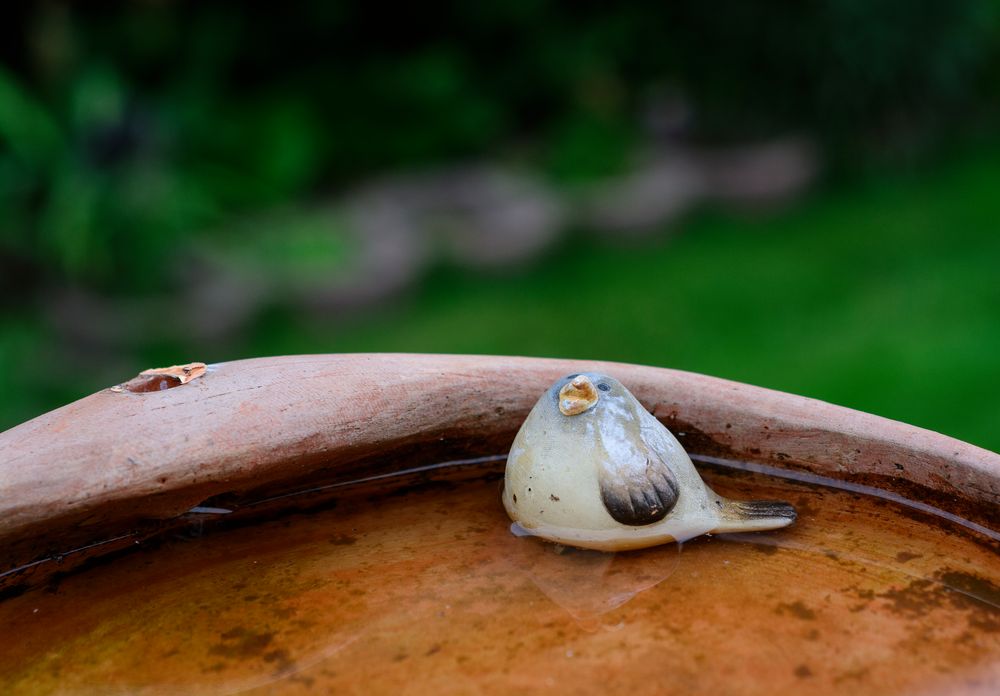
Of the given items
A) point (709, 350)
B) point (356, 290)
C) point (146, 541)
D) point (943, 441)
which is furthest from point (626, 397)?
point (356, 290)

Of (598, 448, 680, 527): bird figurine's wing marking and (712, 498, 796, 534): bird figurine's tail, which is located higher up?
(598, 448, 680, 527): bird figurine's wing marking

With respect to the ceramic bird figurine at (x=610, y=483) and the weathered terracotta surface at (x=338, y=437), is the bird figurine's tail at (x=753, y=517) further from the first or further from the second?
the weathered terracotta surface at (x=338, y=437)

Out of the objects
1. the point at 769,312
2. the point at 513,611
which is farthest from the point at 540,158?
Result: the point at 513,611

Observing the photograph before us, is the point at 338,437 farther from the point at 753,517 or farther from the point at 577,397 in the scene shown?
the point at 753,517

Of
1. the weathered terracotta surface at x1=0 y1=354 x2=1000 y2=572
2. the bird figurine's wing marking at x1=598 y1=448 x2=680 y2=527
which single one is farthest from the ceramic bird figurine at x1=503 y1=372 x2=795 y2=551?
the weathered terracotta surface at x1=0 y1=354 x2=1000 y2=572

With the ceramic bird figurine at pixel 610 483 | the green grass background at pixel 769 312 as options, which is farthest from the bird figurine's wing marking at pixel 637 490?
the green grass background at pixel 769 312

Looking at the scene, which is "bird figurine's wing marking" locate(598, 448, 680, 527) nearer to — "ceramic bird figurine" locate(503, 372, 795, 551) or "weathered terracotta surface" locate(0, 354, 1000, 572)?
"ceramic bird figurine" locate(503, 372, 795, 551)
